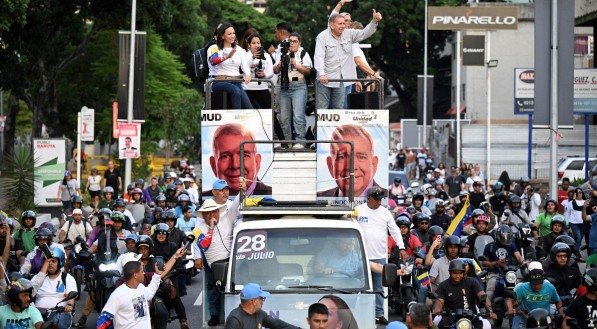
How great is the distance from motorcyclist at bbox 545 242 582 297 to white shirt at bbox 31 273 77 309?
571 cm

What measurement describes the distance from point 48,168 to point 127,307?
20.4m

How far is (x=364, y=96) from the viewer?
16.6 meters

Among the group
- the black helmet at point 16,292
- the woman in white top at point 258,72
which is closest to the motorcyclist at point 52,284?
the black helmet at point 16,292

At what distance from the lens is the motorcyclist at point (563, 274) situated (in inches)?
651

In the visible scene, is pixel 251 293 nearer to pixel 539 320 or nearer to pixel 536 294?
pixel 539 320

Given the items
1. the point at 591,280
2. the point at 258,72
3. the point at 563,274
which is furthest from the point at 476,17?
the point at 591,280

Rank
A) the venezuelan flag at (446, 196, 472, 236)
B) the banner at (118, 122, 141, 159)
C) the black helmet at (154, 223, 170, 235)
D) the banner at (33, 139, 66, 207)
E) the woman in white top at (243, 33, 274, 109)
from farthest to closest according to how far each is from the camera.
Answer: the banner at (118, 122, 141, 159) < the banner at (33, 139, 66, 207) < the venezuelan flag at (446, 196, 472, 236) < the black helmet at (154, 223, 170, 235) < the woman in white top at (243, 33, 274, 109)

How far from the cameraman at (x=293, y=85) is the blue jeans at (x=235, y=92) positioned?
0.52m

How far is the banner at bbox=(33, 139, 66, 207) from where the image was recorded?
31.9m

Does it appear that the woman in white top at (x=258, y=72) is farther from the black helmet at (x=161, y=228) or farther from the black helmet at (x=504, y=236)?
the black helmet at (x=504, y=236)

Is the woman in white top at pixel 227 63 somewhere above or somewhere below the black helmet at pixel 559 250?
above

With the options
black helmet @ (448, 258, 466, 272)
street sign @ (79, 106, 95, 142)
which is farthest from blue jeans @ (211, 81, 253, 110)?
street sign @ (79, 106, 95, 142)

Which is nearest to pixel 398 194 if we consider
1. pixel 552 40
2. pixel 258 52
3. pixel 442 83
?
pixel 552 40

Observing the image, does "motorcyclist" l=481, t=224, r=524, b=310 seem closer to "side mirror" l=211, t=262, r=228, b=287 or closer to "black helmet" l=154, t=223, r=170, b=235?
"black helmet" l=154, t=223, r=170, b=235
